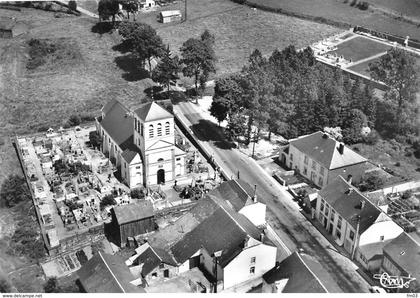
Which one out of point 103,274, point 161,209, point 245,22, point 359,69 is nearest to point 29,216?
point 161,209

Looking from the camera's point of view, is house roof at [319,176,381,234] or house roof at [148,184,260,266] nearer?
house roof at [148,184,260,266]

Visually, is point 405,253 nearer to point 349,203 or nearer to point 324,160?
point 349,203

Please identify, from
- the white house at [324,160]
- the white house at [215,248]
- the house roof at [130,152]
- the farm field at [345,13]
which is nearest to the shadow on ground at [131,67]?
the house roof at [130,152]

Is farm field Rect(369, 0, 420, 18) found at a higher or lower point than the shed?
higher

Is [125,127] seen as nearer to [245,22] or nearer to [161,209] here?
[161,209]

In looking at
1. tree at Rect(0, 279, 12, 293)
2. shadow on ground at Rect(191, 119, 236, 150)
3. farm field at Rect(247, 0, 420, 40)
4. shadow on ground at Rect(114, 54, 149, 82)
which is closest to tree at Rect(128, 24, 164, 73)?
shadow on ground at Rect(114, 54, 149, 82)

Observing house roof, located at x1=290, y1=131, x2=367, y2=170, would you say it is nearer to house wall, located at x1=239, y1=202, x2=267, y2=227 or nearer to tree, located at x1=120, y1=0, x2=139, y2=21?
house wall, located at x1=239, y1=202, x2=267, y2=227
